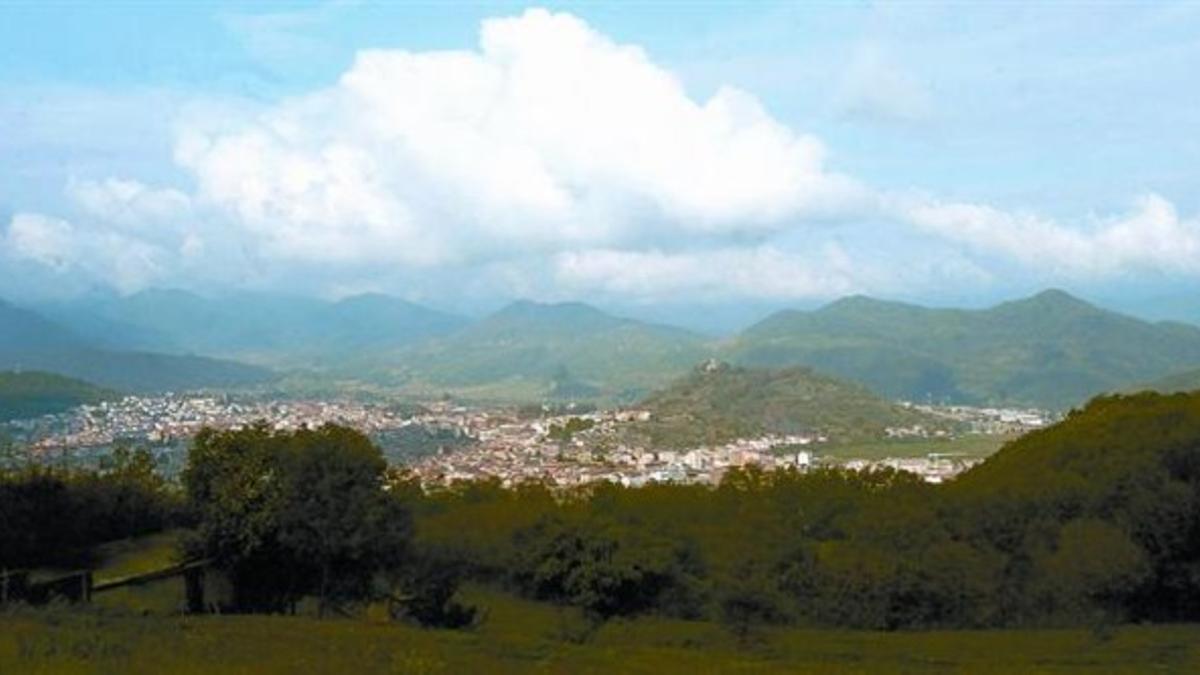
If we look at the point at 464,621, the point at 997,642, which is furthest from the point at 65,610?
the point at 997,642

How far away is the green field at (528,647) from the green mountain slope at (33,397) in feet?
493

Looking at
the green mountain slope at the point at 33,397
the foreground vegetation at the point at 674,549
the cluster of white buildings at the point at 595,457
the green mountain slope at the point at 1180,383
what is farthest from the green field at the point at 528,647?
the green mountain slope at the point at 1180,383

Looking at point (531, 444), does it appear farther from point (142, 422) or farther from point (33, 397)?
point (33, 397)

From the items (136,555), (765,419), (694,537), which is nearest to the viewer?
(136,555)

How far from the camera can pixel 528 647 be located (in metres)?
28.8

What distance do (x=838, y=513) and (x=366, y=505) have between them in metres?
26.5

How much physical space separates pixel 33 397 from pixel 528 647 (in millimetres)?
175668

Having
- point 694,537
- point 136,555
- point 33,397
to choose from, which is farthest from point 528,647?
point 33,397

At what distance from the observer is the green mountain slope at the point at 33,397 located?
173750 millimetres

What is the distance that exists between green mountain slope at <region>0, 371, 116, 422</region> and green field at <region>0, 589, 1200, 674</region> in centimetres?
15030

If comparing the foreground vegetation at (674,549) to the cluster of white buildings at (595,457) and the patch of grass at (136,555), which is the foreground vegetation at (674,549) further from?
the cluster of white buildings at (595,457)

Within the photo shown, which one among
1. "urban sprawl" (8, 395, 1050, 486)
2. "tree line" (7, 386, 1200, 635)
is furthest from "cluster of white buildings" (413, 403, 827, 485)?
"tree line" (7, 386, 1200, 635)

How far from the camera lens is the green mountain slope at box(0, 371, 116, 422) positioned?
6841 inches

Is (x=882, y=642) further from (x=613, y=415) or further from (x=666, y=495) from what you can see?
(x=613, y=415)
